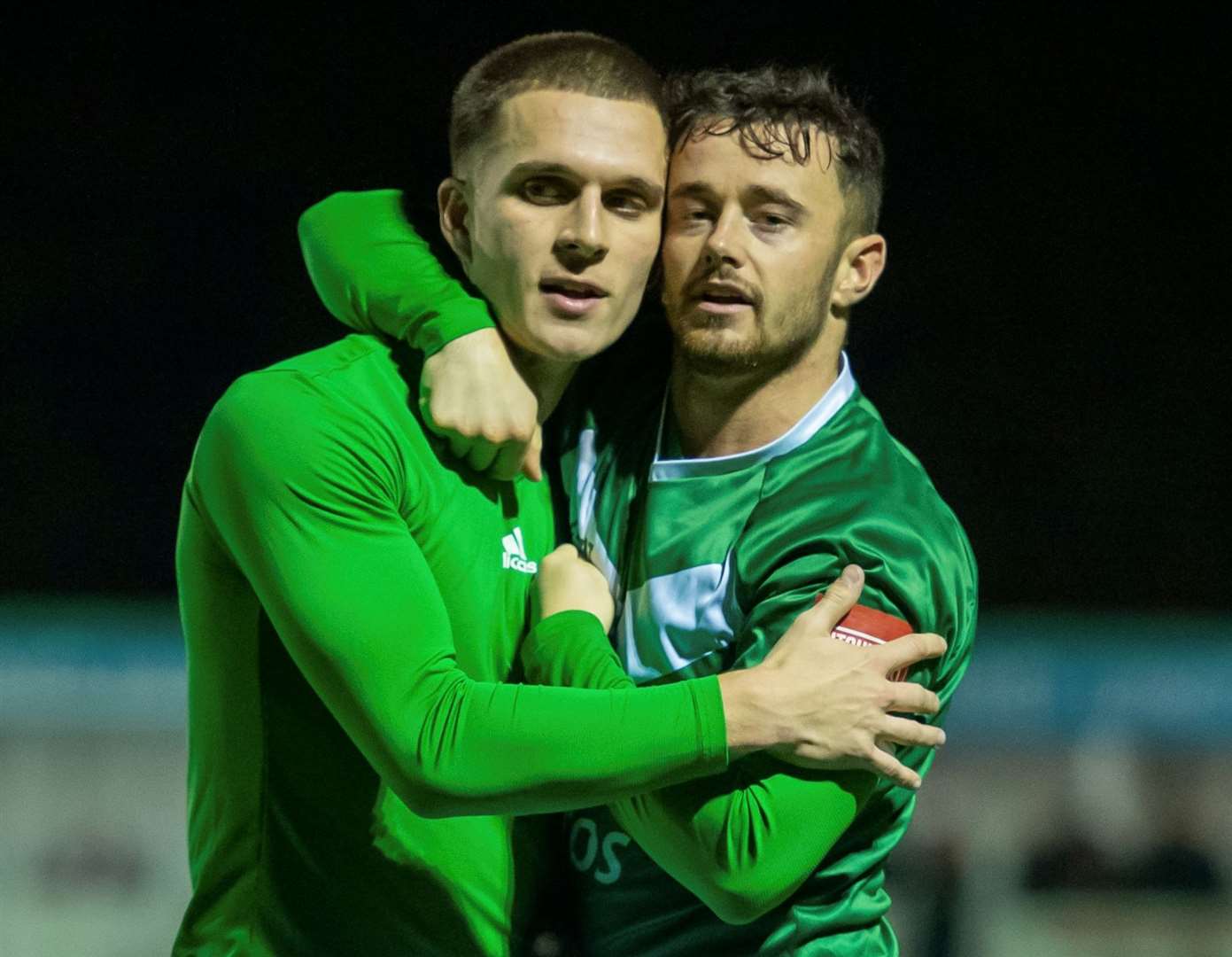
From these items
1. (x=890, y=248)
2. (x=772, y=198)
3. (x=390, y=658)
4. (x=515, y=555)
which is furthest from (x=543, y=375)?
(x=890, y=248)

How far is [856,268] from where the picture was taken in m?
2.07

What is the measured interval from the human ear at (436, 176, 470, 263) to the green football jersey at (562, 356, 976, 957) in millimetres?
308

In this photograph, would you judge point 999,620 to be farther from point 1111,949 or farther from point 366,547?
point 366,547

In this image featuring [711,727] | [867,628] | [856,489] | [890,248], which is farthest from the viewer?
[890,248]

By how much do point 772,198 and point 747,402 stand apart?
0.72 ft

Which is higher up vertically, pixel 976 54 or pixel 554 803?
pixel 976 54

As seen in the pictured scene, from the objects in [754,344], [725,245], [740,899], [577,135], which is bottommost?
[740,899]

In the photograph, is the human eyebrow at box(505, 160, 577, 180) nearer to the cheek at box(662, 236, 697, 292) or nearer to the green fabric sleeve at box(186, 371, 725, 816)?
the cheek at box(662, 236, 697, 292)

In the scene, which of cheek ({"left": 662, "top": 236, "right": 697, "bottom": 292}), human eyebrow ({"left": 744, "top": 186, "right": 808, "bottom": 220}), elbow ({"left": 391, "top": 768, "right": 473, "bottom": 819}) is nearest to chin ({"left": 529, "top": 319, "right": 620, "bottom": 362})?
cheek ({"left": 662, "top": 236, "right": 697, "bottom": 292})

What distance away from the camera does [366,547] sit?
1713 millimetres

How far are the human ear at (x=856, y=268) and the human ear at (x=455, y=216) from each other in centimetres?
41

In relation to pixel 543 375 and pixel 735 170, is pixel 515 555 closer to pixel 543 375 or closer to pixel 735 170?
pixel 543 375

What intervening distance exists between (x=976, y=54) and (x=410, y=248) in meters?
2.10

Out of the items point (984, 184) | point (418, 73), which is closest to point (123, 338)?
point (418, 73)
